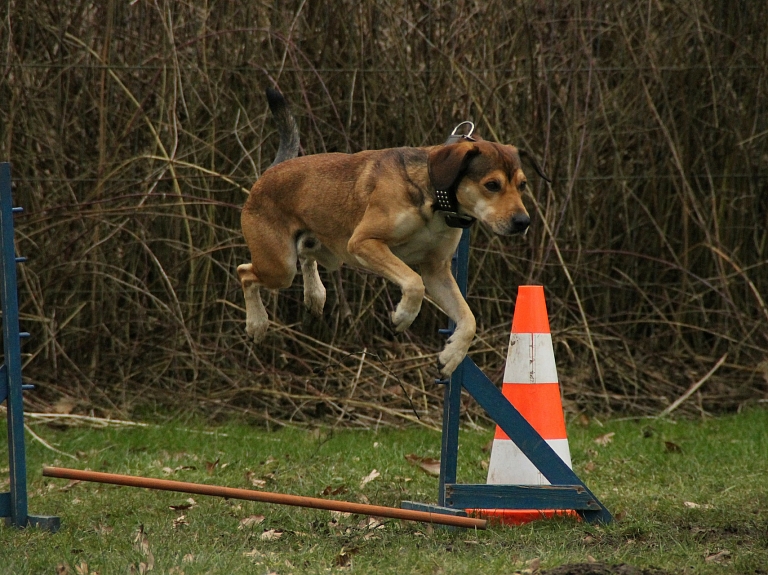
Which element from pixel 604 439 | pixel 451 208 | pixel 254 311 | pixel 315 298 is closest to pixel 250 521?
pixel 254 311

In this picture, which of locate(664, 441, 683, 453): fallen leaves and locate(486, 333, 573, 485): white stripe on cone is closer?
locate(486, 333, 573, 485): white stripe on cone

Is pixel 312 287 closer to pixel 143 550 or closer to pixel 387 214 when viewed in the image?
pixel 387 214

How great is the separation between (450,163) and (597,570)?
174cm

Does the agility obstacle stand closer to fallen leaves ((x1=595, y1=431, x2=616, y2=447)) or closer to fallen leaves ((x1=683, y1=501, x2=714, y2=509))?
fallen leaves ((x1=683, y1=501, x2=714, y2=509))

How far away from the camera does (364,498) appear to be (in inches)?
216

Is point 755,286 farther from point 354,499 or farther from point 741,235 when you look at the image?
point 354,499

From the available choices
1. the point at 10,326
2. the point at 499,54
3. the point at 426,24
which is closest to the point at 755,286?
the point at 499,54

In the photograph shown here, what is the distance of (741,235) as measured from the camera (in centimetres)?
830

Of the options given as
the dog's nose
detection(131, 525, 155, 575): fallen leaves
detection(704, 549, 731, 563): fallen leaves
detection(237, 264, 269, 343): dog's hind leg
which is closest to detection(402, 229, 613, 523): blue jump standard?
the dog's nose

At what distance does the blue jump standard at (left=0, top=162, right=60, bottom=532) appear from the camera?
15.8ft

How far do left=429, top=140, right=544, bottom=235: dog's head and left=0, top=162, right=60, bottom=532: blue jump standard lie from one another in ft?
6.70

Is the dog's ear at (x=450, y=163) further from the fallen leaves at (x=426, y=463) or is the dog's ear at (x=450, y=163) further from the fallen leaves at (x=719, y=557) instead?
the fallen leaves at (x=426, y=463)

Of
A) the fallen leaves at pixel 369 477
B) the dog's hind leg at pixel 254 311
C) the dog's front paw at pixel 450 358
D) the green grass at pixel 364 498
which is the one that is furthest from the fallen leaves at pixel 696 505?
the dog's hind leg at pixel 254 311

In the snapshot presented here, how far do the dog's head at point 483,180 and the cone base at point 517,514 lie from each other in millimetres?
1432
